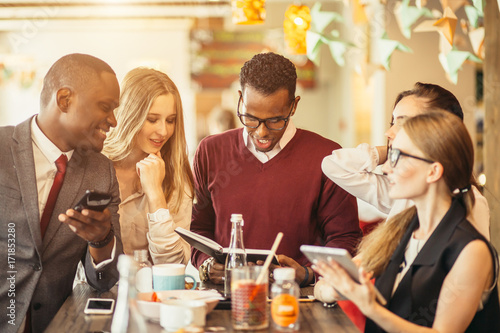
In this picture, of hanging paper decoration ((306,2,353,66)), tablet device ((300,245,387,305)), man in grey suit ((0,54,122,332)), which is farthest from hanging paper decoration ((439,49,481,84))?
tablet device ((300,245,387,305))

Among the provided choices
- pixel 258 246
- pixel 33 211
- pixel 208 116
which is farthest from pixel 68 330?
pixel 208 116

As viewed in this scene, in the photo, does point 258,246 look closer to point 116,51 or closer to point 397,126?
point 397,126

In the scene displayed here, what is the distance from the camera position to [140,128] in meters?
2.67

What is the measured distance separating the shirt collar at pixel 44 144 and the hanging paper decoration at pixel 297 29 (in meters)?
2.03

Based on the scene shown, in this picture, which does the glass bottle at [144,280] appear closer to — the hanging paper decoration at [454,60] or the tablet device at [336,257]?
the tablet device at [336,257]

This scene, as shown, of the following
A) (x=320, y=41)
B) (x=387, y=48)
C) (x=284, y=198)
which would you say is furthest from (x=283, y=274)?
(x=387, y=48)

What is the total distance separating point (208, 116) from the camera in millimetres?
8539

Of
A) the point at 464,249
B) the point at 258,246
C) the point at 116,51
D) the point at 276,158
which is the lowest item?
the point at 258,246

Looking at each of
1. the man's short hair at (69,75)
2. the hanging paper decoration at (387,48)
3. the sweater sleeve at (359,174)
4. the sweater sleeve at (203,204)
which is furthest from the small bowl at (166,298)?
the hanging paper decoration at (387,48)

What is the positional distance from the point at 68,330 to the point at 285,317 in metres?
0.64

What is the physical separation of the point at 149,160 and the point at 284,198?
640 mm

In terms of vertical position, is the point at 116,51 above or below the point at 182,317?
above

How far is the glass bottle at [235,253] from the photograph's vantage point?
212cm

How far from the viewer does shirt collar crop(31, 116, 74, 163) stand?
2.26m
